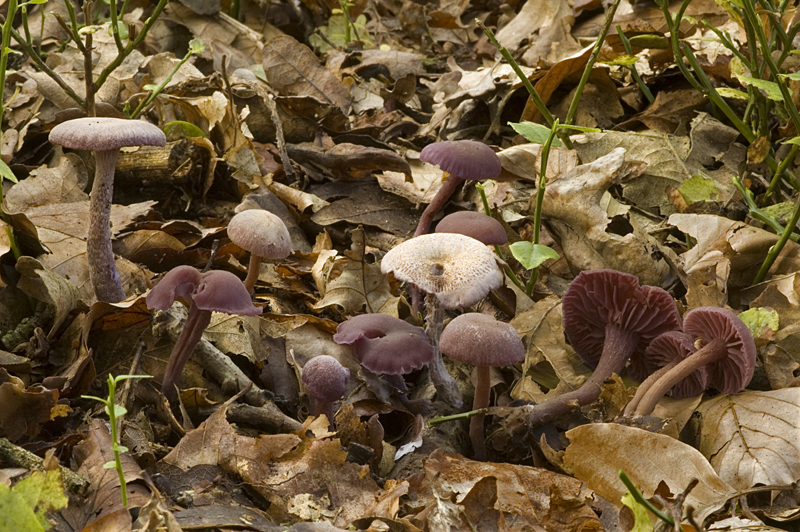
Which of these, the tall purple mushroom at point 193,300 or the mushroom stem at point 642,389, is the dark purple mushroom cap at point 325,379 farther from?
the mushroom stem at point 642,389

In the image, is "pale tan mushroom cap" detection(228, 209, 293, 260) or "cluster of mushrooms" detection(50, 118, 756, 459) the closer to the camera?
"cluster of mushrooms" detection(50, 118, 756, 459)

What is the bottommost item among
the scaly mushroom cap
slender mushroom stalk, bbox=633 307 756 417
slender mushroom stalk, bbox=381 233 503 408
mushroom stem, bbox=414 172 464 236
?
slender mushroom stalk, bbox=633 307 756 417

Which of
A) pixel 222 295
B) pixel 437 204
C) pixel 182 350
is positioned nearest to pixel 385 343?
pixel 222 295

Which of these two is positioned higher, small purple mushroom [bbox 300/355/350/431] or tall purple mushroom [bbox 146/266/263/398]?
tall purple mushroom [bbox 146/266/263/398]

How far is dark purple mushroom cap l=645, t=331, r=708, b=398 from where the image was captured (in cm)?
245

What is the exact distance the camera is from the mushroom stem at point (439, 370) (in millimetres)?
2535

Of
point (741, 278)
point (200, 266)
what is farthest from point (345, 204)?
point (741, 278)

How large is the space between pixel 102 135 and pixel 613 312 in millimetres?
1818

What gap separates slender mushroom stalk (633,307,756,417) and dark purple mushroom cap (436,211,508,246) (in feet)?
2.37

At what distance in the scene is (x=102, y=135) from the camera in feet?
7.11

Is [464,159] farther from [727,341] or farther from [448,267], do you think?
[727,341]

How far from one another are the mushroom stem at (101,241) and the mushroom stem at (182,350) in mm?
379

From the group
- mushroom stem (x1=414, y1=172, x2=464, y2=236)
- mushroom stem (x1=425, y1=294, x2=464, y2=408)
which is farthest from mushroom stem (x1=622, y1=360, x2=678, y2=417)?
mushroom stem (x1=414, y1=172, x2=464, y2=236)

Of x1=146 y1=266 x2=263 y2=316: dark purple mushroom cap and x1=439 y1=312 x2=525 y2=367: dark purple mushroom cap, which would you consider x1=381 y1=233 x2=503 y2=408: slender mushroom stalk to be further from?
x1=146 y1=266 x2=263 y2=316: dark purple mushroom cap
